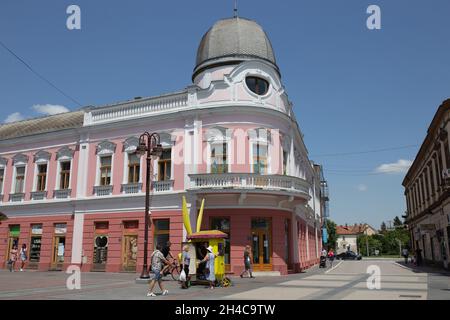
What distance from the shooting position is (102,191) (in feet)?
85.8

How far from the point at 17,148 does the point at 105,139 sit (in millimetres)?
8419

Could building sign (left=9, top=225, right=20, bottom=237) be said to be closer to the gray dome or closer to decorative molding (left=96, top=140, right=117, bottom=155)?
decorative molding (left=96, top=140, right=117, bottom=155)

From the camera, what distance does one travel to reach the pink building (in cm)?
2294

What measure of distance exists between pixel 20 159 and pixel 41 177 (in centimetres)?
258

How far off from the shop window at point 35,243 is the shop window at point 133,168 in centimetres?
798

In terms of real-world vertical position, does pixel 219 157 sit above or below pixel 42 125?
below

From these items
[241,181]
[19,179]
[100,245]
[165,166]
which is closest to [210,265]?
[241,181]

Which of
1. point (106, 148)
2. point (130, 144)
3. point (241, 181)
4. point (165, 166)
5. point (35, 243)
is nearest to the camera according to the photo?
point (241, 181)

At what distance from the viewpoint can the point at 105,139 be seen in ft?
88.6

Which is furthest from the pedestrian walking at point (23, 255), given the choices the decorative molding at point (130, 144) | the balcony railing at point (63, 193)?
the decorative molding at point (130, 144)

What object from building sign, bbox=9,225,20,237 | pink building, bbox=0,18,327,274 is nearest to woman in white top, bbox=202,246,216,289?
pink building, bbox=0,18,327,274

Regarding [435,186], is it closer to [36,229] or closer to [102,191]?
[102,191]
